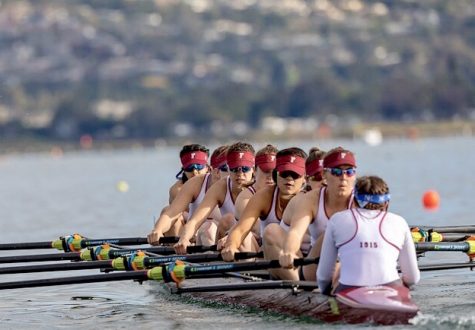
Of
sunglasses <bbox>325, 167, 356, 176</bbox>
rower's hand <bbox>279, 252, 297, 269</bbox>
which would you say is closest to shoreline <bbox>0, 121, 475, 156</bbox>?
rower's hand <bbox>279, 252, 297, 269</bbox>

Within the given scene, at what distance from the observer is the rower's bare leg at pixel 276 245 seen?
11.9 meters

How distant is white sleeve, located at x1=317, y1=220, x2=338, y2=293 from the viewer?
34.9 ft

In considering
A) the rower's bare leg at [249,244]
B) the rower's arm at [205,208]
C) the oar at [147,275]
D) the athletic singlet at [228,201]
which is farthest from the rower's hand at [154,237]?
the oar at [147,275]

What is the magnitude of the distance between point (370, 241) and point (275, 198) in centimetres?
216

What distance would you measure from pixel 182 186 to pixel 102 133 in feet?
599

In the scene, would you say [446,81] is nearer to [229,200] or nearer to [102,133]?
[102,133]

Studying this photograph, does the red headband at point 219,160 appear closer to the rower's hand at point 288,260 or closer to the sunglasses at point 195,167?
the sunglasses at point 195,167

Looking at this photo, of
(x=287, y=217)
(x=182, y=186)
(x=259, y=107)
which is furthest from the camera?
(x=259, y=107)

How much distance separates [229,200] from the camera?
46.4 ft

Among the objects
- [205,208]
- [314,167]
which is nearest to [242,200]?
[205,208]

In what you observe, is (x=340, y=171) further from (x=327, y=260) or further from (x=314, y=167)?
(x=314, y=167)

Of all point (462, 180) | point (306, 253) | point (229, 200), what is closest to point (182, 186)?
point (229, 200)

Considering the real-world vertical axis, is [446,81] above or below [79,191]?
above

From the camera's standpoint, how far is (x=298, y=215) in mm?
11461
